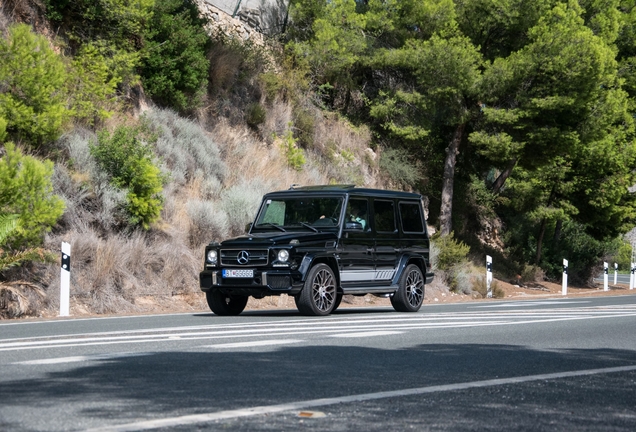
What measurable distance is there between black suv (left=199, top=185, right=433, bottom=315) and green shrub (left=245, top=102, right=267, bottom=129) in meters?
13.4

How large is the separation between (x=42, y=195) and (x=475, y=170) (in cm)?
2504

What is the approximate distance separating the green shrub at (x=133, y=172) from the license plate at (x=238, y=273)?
19.1 ft

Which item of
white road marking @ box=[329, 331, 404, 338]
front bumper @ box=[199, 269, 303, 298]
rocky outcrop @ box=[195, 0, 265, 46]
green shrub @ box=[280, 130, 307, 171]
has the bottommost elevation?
white road marking @ box=[329, 331, 404, 338]

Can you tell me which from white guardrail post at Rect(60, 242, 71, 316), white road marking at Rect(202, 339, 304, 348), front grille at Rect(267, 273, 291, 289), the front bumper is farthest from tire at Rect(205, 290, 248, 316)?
white road marking at Rect(202, 339, 304, 348)

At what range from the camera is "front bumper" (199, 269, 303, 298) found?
559 inches

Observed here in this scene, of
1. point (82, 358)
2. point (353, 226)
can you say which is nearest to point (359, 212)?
point (353, 226)

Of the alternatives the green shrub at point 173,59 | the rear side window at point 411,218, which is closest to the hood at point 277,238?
the rear side window at point 411,218

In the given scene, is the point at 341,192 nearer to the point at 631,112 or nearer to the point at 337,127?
the point at 337,127

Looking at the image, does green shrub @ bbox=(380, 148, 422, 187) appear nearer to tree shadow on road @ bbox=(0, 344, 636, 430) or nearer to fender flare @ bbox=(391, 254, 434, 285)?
fender flare @ bbox=(391, 254, 434, 285)

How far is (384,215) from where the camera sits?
16.8m

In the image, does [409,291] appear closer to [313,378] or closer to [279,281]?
[279,281]

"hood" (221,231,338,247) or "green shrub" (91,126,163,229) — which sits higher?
"green shrub" (91,126,163,229)

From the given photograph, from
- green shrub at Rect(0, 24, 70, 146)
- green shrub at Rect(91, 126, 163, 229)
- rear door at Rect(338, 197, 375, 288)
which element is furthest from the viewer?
green shrub at Rect(91, 126, 163, 229)

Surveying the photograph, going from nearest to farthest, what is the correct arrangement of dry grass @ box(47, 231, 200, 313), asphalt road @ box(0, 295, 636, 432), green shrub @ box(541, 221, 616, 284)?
asphalt road @ box(0, 295, 636, 432), dry grass @ box(47, 231, 200, 313), green shrub @ box(541, 221, 616, 284)
